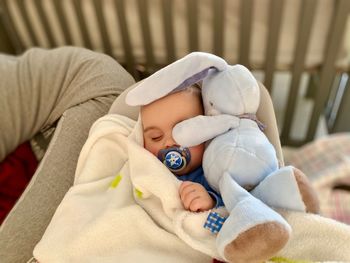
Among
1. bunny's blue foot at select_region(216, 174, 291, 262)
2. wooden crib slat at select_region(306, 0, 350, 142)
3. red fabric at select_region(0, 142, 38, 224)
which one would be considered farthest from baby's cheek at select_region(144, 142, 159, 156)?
wooden crib slat at select_region(306, 0, 350, 142)

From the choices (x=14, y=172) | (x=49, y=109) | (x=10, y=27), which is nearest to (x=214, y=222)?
(x=49, y=109)

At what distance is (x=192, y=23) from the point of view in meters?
1.40

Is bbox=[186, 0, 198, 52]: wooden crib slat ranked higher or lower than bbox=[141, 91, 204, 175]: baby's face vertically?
lower

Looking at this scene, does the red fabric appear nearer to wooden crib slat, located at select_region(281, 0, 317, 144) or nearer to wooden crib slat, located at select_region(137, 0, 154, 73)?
wooden crib slat, located at select_region(137, 0, 154, 73)

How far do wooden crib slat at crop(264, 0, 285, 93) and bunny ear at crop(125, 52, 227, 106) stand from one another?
26.1 inches

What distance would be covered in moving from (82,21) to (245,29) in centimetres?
64

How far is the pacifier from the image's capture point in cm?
71

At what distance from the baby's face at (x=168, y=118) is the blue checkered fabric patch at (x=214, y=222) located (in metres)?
0.14

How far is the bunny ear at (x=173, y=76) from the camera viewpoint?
70 cm

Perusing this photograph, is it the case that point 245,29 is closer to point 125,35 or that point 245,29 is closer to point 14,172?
point 125,35

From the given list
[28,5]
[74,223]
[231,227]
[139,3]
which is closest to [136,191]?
[74,223]

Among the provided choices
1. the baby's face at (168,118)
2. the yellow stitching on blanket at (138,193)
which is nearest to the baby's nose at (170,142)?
the baby's face at (168,118)

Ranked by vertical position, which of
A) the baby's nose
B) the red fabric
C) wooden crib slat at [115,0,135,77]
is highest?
the baby's nose

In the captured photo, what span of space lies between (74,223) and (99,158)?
0.54ft
